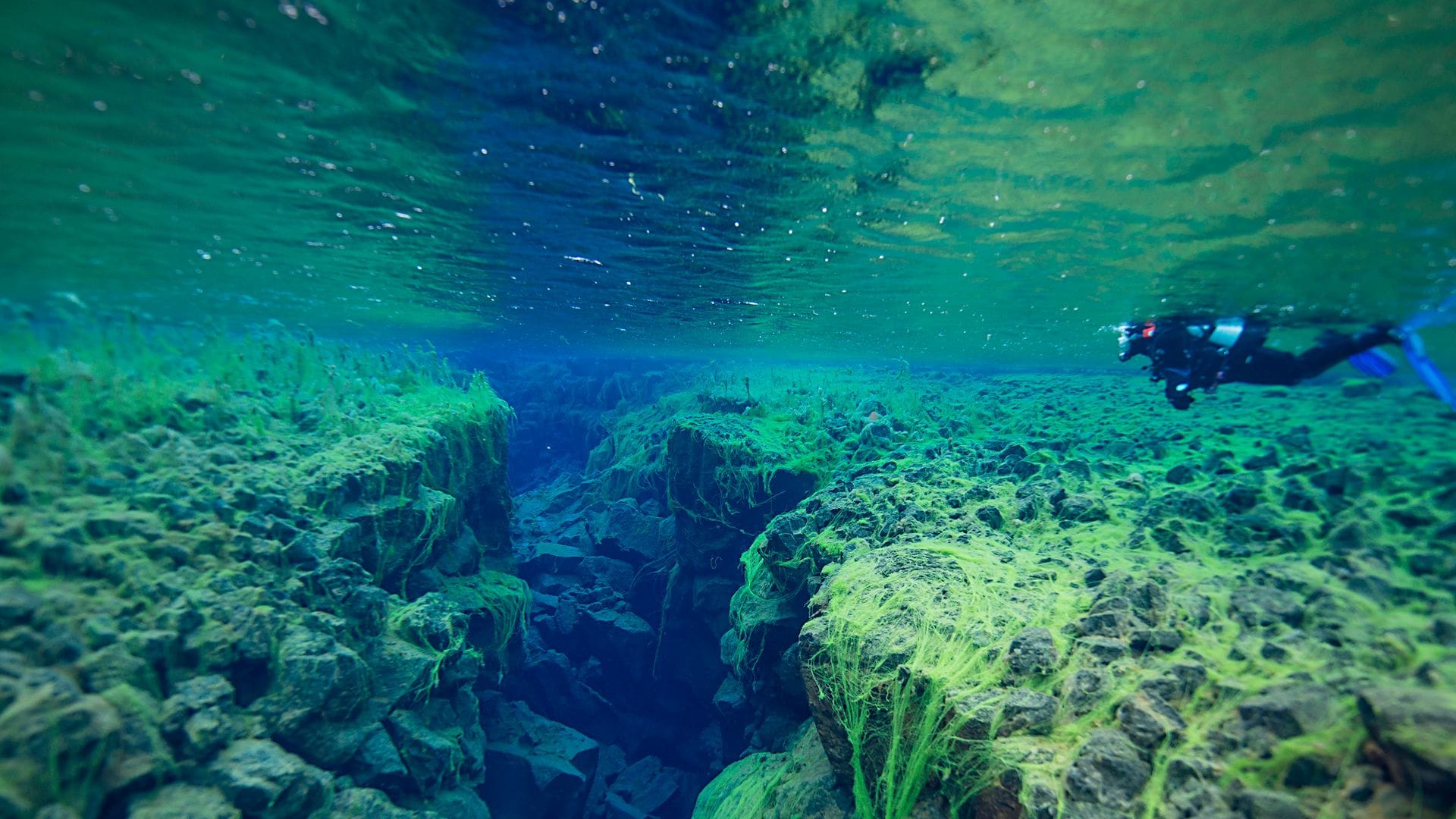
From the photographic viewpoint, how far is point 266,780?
4.95 meters

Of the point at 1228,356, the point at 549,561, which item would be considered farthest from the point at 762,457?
the point at 1228,356

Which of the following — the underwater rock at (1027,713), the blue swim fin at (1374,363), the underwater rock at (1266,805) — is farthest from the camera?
the blue swim fin at (1374,363)

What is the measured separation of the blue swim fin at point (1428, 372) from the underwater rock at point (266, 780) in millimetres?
14660

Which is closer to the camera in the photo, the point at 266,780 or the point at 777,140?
the point at 266,780

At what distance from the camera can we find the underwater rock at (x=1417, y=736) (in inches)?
92.9

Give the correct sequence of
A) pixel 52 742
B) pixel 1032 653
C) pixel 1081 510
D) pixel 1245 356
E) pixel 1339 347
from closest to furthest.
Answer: pixel 52 742
pixel 1032 653
pixel 1081 510
pixel 1339 347
pixel 1245 356

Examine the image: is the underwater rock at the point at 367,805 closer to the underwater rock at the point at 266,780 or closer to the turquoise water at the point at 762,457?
the turquoise water at the point at 762,457

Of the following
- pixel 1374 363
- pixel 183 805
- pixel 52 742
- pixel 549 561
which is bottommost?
pixel 549 561

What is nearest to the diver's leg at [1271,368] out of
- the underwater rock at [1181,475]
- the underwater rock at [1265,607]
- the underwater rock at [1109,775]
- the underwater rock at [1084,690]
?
the underwater rock at [1181,475]

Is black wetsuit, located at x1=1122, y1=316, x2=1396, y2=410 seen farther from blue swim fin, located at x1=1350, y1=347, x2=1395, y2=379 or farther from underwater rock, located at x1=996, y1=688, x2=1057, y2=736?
underwater rock, located at x1=996, y1=688, x2=1057, y2=736

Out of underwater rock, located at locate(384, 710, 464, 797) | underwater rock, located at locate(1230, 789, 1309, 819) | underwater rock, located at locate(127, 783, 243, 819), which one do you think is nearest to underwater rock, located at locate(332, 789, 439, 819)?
underwater rock, located at locate(384, 710, 464, 797)

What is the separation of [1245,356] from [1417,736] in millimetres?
10406

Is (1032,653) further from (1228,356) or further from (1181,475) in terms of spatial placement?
(1228,356)

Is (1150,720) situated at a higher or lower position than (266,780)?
higher
